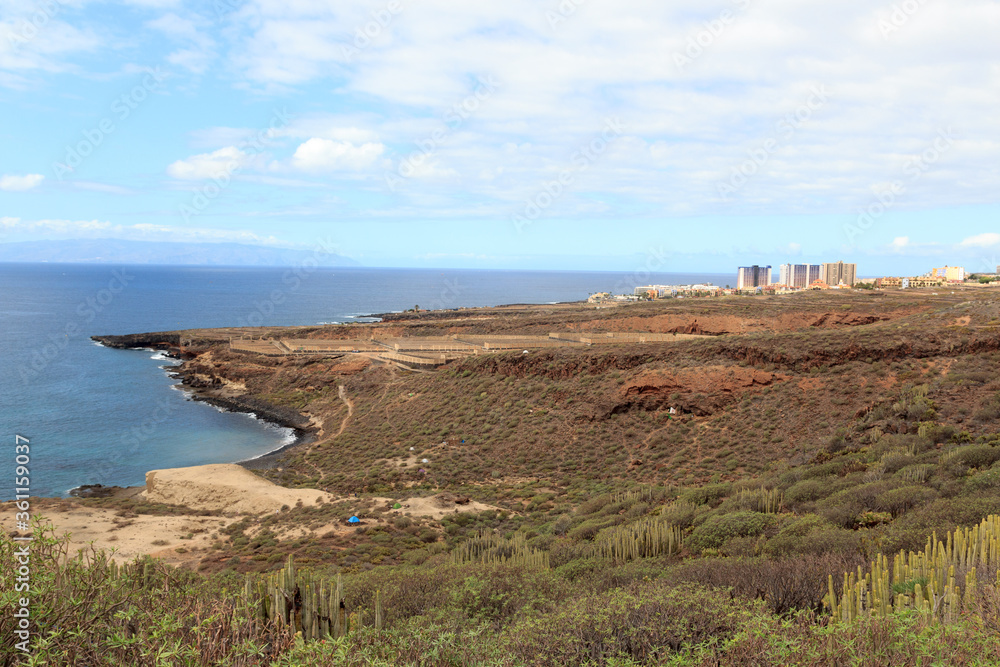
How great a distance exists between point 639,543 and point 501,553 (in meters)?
3.18

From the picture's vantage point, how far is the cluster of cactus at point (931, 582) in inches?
237

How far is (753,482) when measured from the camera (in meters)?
16.8

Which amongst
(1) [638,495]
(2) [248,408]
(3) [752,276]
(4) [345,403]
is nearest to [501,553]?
(1) [638,495]

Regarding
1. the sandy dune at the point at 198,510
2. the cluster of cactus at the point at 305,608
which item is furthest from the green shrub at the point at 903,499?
the sandy dune at the point at 198,510

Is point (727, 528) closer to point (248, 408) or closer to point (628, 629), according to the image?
point (628, 629)

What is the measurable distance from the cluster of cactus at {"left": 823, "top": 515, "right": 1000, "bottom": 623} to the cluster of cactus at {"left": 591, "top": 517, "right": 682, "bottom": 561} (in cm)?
439

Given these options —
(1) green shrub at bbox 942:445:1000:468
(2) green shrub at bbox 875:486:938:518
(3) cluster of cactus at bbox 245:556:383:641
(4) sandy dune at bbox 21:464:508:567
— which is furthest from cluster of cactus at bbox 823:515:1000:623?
(4) sandy dune at bbox 21:464:508:567

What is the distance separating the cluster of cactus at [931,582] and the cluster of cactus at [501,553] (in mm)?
5321

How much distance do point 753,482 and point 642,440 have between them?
8098 mm

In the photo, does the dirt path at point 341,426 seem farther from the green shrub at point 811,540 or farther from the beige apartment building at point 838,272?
the beige apartment building at point 838,272

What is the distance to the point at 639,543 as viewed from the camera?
1224 cm

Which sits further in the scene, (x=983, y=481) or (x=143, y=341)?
(x=143, y=341)

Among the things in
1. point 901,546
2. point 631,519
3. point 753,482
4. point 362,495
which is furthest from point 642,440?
point 901,546

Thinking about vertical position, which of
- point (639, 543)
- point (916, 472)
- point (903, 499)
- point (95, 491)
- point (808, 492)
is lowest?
point (95, 491)
